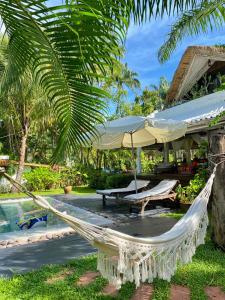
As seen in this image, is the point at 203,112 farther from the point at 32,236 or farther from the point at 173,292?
the point at 173,292

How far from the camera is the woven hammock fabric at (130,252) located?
271cm

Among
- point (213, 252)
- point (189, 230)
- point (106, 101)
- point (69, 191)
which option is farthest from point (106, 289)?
point (69, 191)

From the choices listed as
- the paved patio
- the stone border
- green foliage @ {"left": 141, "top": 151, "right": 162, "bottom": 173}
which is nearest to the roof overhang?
the paved patio

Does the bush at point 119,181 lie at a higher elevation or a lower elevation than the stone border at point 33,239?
higher

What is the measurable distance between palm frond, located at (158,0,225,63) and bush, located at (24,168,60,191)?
1043 cm

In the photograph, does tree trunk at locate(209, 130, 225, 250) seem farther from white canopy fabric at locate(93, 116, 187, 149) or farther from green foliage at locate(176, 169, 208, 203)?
green foliage at locate(176, 169, 208, 203)

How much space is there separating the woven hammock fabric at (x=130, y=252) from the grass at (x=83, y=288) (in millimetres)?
610

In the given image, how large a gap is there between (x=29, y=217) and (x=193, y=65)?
30.8ft

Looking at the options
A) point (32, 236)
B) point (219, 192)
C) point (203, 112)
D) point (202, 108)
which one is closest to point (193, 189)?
point (203, 112)

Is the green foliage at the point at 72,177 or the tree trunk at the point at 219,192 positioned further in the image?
the green foliage at the point at 72,177

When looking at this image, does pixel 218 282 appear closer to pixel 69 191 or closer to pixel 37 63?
pixel 37 63

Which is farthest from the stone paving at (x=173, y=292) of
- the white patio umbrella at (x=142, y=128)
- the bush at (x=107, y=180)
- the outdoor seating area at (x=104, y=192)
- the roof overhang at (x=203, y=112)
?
the bush at (x=107, y=180)

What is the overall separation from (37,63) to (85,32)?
514 millimetres

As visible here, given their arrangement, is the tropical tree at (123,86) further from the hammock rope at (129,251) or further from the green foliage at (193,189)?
the hammock rope at (129,251)
